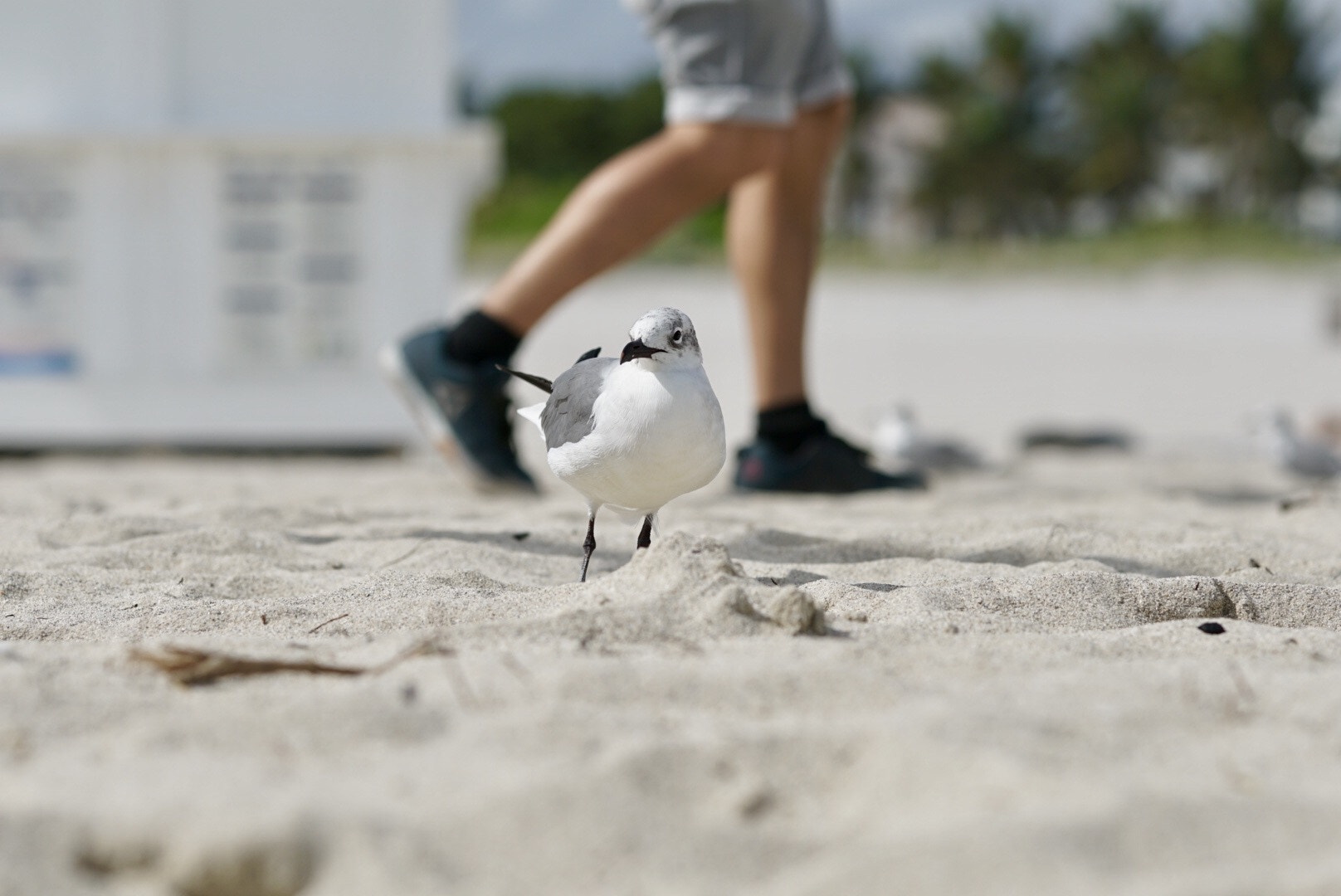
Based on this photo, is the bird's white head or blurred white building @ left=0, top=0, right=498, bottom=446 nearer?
the bird's white head

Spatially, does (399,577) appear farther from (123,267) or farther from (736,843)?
(123,267)

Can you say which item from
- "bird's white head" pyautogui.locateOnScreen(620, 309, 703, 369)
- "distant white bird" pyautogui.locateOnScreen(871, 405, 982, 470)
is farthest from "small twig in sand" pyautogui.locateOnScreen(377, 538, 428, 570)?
"distant white bird" pyautogui.locateOnScreen(871, 405, 982, 470)

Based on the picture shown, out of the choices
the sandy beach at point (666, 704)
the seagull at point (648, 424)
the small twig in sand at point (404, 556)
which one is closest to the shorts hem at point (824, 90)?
the sandy beach at point (666, 704)

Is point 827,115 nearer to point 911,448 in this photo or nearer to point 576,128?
point 911,448

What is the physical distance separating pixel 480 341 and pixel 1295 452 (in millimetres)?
2991

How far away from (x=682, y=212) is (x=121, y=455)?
3225 millimetres

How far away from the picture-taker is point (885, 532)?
2635 millimetres

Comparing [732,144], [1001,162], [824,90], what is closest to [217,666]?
[732,144]

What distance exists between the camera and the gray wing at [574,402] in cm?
190

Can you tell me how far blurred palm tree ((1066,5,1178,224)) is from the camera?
45844mm

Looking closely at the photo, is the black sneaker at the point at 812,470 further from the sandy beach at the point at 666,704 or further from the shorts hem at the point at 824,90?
the shorts hem at the point at 824,90

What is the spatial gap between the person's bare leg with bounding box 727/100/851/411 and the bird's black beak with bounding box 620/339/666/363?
1.71 m

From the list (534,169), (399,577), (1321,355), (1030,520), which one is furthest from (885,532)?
(534,169)

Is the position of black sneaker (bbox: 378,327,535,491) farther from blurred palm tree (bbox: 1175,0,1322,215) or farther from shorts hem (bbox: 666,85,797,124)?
blurred palm tree (bbox: 1175,0,1322,215)
